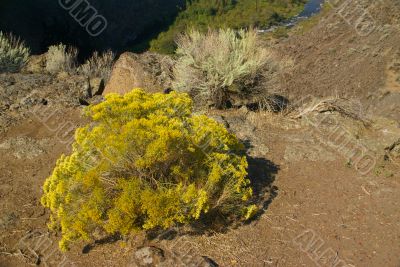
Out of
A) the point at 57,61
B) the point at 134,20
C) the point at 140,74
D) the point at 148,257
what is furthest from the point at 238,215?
the point at 134,20

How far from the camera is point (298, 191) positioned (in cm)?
513

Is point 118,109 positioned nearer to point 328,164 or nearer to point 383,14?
point 328,164

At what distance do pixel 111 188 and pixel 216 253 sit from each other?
3.71 feet

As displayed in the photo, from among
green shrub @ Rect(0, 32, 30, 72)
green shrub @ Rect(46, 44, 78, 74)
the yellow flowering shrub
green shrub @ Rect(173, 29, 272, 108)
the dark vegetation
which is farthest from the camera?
the dark vegetation

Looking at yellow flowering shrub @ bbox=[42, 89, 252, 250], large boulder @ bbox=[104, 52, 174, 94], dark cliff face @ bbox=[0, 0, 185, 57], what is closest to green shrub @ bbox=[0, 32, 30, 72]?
large boulder @ bbox=[104, 52, 174, 94]

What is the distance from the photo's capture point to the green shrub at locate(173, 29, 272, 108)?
724 centimetres

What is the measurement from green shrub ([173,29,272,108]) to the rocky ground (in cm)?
41

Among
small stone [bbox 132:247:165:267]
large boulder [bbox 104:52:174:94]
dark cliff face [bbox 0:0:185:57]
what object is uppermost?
dark cliff face [bbox 0:0:185:57]

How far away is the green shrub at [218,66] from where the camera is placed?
285 inches

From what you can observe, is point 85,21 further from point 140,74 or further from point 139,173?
point 139,173

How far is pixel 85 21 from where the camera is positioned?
4366cm

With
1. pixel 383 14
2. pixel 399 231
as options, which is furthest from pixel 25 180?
pixel 383 14

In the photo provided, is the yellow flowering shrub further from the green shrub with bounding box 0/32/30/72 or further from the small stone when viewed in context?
the green shrub with bounding box 0/32/30/72

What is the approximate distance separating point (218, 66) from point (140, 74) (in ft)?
4.95
